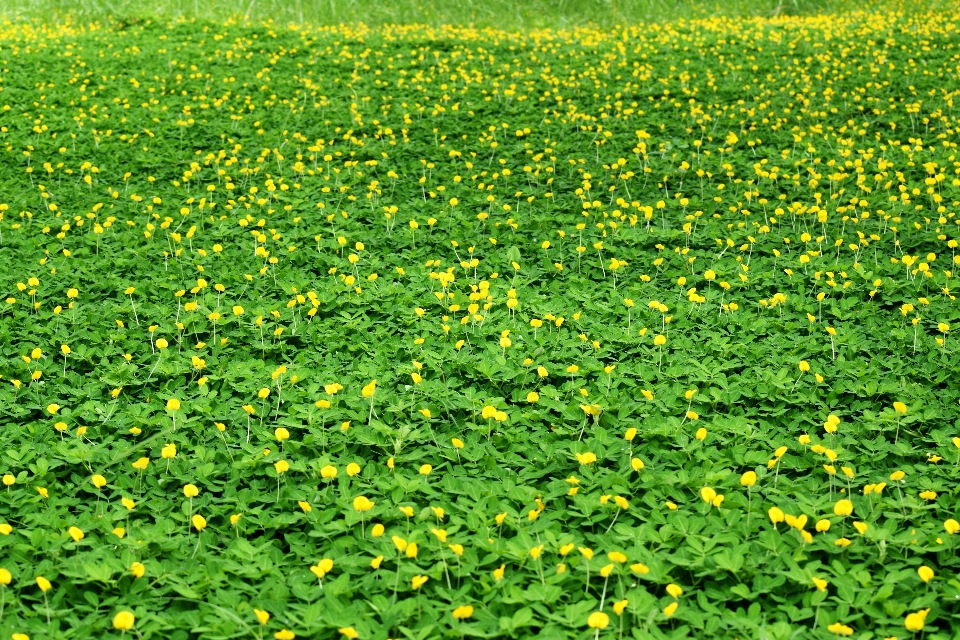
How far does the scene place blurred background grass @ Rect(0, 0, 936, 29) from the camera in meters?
12.5

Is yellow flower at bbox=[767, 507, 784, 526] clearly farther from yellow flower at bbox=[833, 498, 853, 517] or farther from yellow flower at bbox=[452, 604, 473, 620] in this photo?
yellow flower at bbox=[452, 604, 473, 620]

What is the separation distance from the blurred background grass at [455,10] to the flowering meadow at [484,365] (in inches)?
188

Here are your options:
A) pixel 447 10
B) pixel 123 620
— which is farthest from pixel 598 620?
pixel 447 10

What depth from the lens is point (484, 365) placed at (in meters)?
3.67

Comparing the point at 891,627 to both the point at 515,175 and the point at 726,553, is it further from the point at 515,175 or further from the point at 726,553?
the point at 515,175

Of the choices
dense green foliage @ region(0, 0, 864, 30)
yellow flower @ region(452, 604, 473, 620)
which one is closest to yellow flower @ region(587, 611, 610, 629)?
yellow flower @ region(452, 604, 473, 620)

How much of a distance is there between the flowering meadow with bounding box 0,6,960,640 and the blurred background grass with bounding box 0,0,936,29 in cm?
478

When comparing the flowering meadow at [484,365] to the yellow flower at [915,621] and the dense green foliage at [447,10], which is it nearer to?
A: the yellow flower at [915,621]

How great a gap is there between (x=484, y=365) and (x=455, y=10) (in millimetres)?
10559

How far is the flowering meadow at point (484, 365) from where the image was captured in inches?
96.0

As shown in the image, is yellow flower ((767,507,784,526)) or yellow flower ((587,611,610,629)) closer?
yellow flower ((587,611,610,629))

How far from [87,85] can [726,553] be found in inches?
352

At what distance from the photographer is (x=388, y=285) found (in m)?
4.62

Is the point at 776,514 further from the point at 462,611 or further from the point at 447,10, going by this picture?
the point at 447,10
